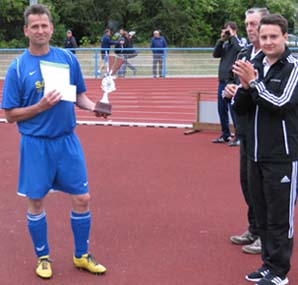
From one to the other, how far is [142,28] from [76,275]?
99.2 ft

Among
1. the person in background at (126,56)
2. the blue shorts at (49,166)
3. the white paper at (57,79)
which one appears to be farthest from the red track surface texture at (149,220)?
the person in background at (126,56)

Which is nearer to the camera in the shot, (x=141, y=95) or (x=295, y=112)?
(x=295, y=112)

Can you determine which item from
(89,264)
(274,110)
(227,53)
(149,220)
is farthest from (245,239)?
(227,53)

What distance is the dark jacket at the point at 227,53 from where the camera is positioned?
28.1 feet

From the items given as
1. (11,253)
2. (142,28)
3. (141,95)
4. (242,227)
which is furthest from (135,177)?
(142,28)

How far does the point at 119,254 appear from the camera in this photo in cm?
473

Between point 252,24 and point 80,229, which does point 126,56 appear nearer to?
point 252,24

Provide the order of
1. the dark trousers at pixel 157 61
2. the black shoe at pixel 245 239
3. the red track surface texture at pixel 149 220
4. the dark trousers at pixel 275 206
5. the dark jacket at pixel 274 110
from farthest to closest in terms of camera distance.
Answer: the dark trousers at pixel 157 61
the black shoe at pixel 245 239
the red track surface texture at pixel 149 220
the dark trousers at pixel 275 206
the dark jacket at pixel 274 110

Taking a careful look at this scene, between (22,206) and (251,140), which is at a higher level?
(251,140)

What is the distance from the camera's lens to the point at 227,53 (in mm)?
8680

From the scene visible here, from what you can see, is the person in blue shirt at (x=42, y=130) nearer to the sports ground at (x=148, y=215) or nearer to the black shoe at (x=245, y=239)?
the sports ground at (x=148, y=215)

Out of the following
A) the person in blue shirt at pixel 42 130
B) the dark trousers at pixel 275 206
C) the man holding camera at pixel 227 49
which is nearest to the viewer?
the dark trousers at pixel 275 206

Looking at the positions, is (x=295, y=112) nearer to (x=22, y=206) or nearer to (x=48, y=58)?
(x=48, y=58)

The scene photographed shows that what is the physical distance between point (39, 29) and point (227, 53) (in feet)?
16.8
